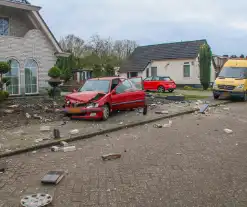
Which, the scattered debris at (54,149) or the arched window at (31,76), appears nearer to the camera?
the scattered debris at (54,149)

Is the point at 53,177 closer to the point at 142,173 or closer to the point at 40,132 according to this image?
the point at 142,173

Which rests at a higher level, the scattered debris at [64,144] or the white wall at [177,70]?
the white wall at [177,70]

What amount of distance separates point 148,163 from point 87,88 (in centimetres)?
726

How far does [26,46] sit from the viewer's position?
19.7 m

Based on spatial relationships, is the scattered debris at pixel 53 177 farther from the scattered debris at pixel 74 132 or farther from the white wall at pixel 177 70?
the white wall at pixel 177 70

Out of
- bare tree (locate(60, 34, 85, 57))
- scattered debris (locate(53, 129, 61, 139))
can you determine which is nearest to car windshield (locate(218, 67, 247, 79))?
scattered debris (locate(53, 129, 61, 139))

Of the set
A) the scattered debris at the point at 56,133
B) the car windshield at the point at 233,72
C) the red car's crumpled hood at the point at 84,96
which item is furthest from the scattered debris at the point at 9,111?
the car windshield at the point at 233,72

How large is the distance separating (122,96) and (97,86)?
1.08 m

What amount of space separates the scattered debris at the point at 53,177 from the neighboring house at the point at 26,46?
14.5 m

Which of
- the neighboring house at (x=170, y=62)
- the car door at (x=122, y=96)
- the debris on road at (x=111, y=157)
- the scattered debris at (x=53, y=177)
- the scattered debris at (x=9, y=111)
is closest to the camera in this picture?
the scattered debris at (x=53, y=177)

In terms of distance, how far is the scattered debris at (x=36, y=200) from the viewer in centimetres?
436

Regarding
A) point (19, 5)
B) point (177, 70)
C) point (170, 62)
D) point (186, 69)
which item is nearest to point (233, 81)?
point (19, 5)

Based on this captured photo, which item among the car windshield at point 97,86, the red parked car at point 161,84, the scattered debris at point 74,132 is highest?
the red parked car at point 161,84

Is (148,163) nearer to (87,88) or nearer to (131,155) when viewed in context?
(131,155)
